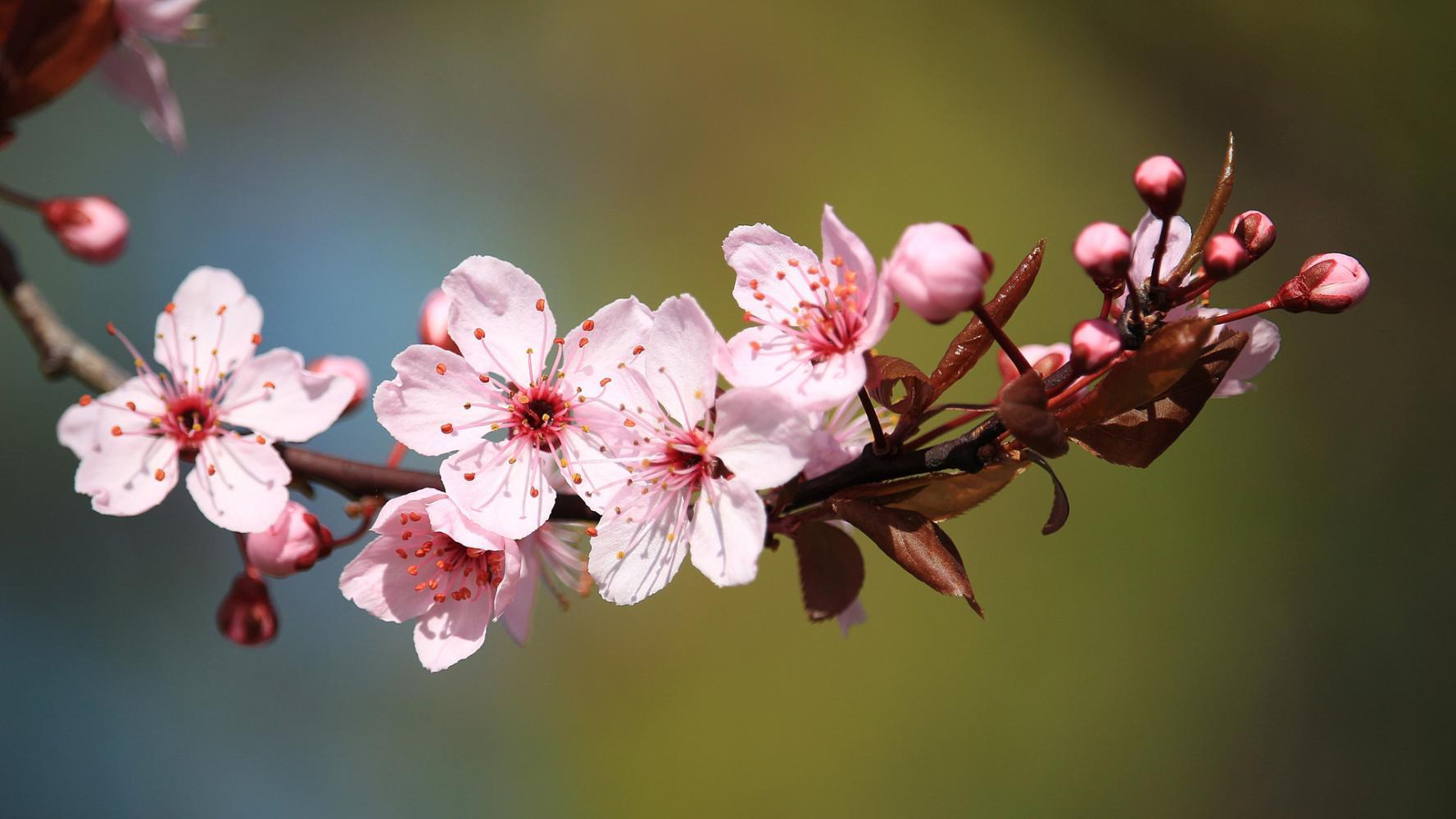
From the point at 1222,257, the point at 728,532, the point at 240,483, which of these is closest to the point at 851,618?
the point at 728,532

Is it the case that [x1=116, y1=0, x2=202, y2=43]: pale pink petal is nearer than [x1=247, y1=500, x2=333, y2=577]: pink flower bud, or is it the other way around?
[x1=247, y1=500, x2=333, y2=577]: pink flower bud

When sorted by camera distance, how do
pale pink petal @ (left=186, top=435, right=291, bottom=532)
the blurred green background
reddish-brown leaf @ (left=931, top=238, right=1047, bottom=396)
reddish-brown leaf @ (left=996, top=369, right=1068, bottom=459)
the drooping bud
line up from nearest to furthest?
reddish-brown leaf @ (left=996, top=369, right=1068, bottom=459), reddish-brown leaf @ (left=931, top=238, right=1047, bottom=396), pale pink petal @ (left=186, top=435, right=291, bottom=532), the drooping bud, the blurred green background

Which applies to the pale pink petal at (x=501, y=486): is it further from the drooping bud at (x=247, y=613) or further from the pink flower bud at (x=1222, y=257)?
the pink flower bud at (x=1222, y=257)

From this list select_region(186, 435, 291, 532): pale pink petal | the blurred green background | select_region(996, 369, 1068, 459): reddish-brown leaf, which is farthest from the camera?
the blurred green background

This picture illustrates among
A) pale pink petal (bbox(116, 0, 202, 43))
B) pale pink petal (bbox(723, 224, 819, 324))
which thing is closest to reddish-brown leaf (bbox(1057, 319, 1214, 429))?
pale pink petal (bbox(723, 224, 819, 324))

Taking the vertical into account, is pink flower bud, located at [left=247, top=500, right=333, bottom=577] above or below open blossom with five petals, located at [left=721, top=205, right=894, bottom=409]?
below

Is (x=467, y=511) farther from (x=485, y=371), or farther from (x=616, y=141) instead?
A: (x=616, y=141)

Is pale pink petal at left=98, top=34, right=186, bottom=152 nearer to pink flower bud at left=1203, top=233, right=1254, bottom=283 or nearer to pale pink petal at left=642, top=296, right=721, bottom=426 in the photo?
pale pink petal at left=642, top=296, right=721, bottom=426

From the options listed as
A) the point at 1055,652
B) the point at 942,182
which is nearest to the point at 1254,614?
the point at 1055,652
